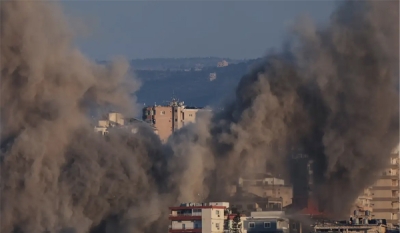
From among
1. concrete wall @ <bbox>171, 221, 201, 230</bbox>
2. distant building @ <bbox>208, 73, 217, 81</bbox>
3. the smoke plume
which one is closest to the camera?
concrete wall @ <bbox>171, 221, 201, 230</bbox>

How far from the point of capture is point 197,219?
40.9 meters

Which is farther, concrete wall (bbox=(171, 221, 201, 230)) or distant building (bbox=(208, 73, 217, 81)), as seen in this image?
distant building (bbox=(208, 73, 217, 81))

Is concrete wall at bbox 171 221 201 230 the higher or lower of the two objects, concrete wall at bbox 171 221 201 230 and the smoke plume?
the lower

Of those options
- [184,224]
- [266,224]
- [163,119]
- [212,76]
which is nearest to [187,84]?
[212,76]

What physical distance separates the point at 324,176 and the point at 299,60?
430 cm

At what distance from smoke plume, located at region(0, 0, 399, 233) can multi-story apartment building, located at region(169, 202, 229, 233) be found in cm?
333

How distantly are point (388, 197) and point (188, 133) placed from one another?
9.31 meters

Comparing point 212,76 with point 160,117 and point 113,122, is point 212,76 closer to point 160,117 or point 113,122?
point 160,117

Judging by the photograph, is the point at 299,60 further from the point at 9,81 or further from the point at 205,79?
the point at 205,79

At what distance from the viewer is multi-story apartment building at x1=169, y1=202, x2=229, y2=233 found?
4072 centimetres

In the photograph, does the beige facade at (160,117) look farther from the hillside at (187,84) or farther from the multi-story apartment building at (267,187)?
the hillside at (187,84)

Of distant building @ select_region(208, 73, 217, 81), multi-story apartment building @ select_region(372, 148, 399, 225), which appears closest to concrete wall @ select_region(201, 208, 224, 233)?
multi-story apartment building @ select_region(372, 148, 399, 225)

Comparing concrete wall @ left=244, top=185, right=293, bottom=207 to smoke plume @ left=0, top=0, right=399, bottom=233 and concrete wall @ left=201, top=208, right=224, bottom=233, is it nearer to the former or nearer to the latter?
smoke plume @ left=0, top=0, right=399, bottom=233

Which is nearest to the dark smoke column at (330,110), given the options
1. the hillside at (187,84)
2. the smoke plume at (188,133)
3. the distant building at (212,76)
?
the smoke plume at (188,133)
